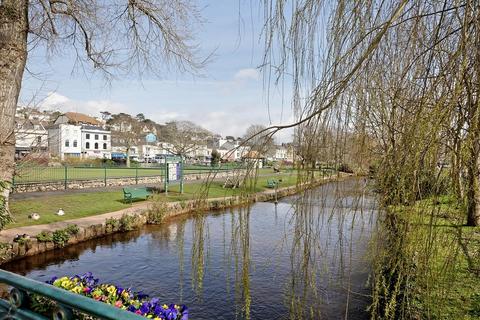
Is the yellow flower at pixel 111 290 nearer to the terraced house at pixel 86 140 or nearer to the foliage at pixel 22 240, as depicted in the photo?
the foliage at pixel 22 240

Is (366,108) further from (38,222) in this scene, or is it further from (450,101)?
(38,222)

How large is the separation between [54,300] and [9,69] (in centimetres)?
792

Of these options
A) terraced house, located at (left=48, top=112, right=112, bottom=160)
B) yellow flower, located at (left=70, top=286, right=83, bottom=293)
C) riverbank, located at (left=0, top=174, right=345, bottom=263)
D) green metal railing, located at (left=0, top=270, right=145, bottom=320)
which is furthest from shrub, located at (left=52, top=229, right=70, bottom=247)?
terraced house, located at (left=48, top=112, right=112, bottom=160)

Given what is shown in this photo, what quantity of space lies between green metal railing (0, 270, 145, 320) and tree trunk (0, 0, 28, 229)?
23.4ft

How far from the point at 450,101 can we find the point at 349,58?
42cm

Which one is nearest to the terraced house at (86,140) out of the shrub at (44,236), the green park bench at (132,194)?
the green park bench at (132,194)

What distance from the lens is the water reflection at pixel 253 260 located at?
5.22 ft

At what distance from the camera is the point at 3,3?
25.4 feet

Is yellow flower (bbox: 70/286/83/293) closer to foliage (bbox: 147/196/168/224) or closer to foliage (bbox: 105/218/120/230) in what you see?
foliage (bbox: 105/218/120/230)

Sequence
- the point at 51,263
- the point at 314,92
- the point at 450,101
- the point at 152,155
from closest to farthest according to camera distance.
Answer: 1. the point at 450,101
2. the point at 314,92
3. the point at 51,263
4. the point at 152,155

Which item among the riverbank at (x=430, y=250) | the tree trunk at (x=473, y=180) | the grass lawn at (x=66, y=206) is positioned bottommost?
the grass lawn at (x=66, y=206)

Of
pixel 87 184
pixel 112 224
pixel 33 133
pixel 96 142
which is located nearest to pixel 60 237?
→ pixel 112 224

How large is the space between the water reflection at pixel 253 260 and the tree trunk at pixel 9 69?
2635 mm

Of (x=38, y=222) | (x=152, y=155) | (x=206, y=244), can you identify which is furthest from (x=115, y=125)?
(x=206, y=244)
